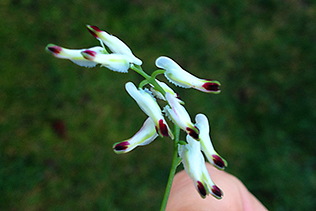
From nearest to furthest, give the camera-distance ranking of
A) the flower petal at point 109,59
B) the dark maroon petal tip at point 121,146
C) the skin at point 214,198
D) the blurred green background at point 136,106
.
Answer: the flower petal at point 109,59, the dark maroon petal tip at point 121,146, the skin at point 214,198, the blurred green background at point 136,106

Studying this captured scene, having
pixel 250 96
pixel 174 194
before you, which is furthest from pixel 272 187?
pixel 174 194

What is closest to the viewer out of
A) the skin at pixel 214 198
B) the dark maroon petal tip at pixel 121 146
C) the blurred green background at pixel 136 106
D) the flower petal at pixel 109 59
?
the flower petal at pixel 109 59

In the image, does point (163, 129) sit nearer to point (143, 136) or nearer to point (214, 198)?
point (143, 136)

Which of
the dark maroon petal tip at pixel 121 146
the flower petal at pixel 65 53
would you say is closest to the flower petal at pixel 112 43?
the flower petal at pixel 65 53

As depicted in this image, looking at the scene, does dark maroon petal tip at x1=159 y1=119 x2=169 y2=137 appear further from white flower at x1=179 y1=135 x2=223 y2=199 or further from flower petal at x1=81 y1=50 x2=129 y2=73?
flower petal at x1=81 y1=50 x2=129 y2=73

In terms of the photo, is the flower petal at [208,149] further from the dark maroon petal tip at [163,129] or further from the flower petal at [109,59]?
the flower petal at [109,59]

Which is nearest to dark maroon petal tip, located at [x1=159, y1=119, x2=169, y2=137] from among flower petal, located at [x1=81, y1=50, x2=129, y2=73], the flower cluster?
the flower cluster

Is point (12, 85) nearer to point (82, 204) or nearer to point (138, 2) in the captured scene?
point (82, 204)
